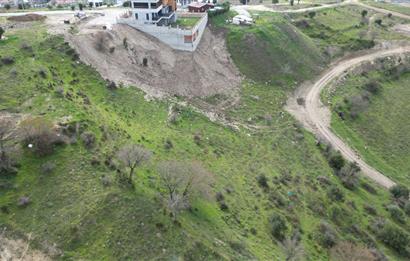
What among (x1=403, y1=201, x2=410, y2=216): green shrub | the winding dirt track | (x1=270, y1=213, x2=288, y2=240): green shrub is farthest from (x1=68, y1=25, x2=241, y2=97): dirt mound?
(x1=403, y1=201, x2=410, y2=216): green shrub

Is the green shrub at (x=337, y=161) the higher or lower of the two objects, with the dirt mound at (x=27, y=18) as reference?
lower

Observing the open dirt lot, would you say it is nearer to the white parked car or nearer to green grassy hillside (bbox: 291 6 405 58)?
the white parked car

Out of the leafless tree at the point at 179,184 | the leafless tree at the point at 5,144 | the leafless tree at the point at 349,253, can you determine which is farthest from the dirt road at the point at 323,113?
the leafless tree at the point at 5,144

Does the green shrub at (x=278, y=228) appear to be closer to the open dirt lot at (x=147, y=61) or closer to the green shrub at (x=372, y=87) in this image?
the open dirt lot at (x=147, y=61)

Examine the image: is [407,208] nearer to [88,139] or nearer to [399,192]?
[399,192]

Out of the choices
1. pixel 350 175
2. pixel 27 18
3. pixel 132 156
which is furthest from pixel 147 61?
pixel 350 175

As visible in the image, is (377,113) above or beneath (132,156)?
beneath
